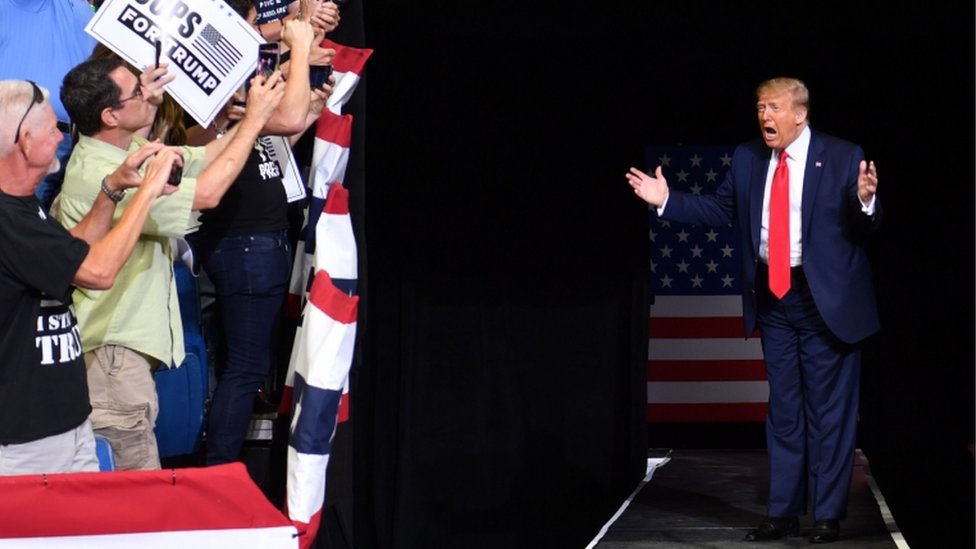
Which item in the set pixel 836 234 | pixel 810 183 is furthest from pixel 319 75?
pixel 836 234

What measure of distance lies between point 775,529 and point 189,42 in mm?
2425

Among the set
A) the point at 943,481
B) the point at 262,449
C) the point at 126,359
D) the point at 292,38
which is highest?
the point at 292,38

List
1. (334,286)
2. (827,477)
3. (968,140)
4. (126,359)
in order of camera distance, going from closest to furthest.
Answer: (126,359)
(334,286)
(827,477)
(968,140)

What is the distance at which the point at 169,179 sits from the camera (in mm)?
3477

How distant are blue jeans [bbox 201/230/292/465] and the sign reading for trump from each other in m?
0.52

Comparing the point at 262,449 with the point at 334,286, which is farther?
the point at 262,449

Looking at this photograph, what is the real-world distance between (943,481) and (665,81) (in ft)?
7.07

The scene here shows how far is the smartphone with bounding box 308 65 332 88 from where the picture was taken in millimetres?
4281

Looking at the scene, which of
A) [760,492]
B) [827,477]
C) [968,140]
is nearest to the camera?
[827,477]

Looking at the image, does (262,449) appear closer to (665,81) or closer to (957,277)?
(665,81)

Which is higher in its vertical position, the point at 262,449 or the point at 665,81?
the point at 665,81

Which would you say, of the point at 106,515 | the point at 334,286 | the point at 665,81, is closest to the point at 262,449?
the point at 334,286

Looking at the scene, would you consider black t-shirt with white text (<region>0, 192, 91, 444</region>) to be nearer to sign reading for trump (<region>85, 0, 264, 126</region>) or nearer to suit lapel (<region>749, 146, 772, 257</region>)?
sign reading for trump (<region>85, 0, 264, 126</region>)

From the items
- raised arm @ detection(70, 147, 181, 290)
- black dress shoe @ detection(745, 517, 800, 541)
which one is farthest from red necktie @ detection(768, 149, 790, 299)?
raised arm @ detection(70, 147, 181, 290)
